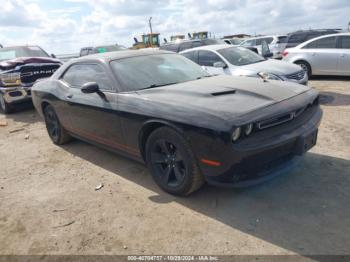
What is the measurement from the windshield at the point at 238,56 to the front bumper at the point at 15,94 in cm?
510

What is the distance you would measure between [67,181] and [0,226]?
40.9 inches

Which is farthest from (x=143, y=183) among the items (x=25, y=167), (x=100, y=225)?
(x=25, y=167)

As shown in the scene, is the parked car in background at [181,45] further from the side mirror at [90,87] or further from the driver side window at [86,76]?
the side mirror at [90,87]

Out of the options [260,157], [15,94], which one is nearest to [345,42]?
[260,157]

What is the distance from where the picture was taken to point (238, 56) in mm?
7750

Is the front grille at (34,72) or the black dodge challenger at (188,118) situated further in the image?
the front grille at (34,72)

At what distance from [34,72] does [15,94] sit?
75cm

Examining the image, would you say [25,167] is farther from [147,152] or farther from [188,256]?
[188,256]

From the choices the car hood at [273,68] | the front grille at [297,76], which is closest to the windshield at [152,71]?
the car hood at [273,68]

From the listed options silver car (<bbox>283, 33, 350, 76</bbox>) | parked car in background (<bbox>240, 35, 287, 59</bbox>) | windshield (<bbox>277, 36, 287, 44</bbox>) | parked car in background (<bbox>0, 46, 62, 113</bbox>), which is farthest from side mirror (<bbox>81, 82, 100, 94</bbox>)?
windshield (<bbox>277, 36, 287, 44</bbox>)

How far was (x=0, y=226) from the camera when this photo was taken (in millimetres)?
3312

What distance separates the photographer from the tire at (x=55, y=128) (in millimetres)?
5418

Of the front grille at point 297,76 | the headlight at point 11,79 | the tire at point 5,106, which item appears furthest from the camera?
the tire at point 5,106

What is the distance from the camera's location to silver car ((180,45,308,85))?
6855 mm
